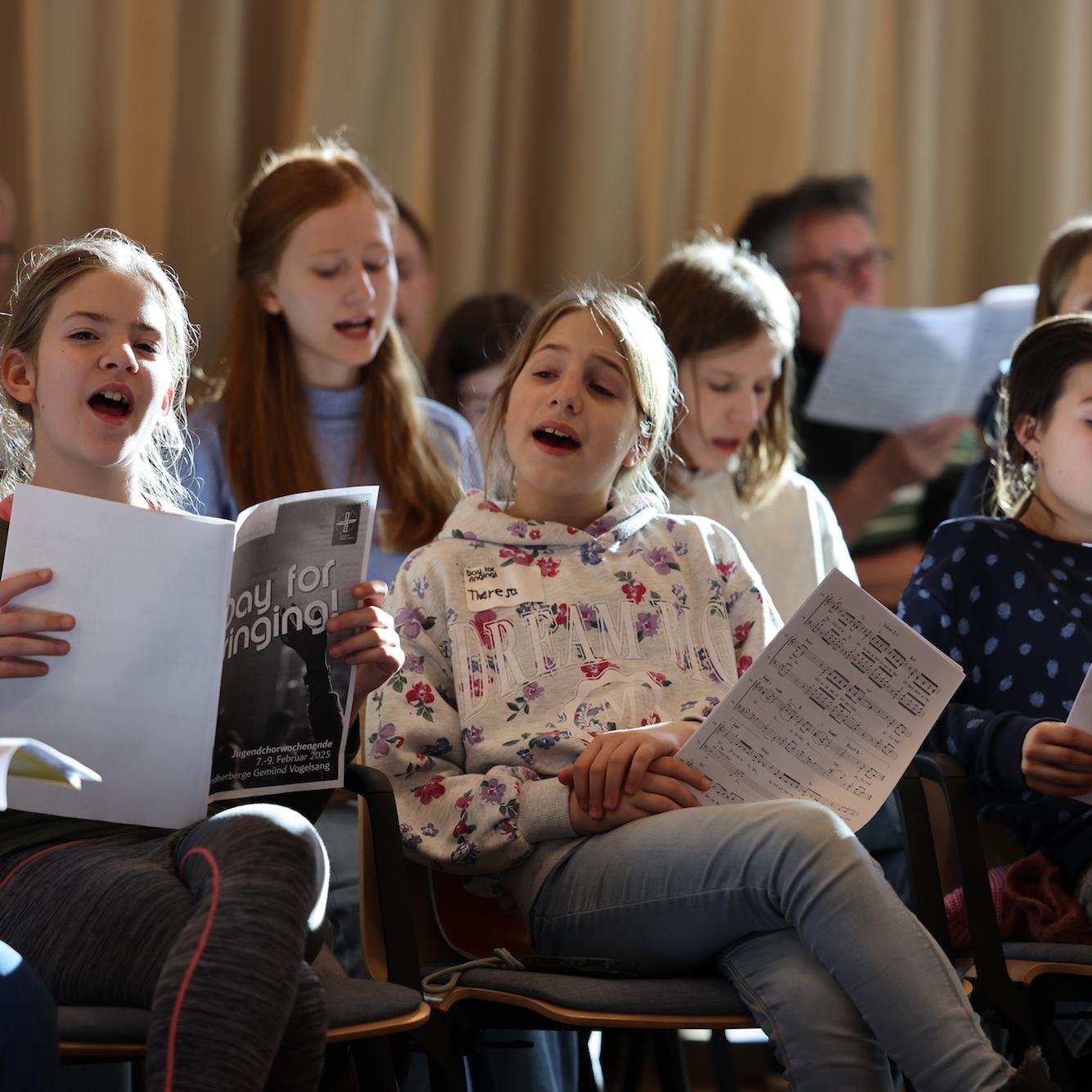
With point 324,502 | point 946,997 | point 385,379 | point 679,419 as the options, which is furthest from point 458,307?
point 946,997

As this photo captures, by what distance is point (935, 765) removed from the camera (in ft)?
4.94

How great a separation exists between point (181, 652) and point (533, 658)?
42 centimetres

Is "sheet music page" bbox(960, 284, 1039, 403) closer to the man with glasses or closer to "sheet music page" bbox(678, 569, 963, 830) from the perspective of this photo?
the man with glasses

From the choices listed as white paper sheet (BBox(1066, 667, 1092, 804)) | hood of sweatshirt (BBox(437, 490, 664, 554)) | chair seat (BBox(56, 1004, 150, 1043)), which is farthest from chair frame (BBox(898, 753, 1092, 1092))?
chair seat (BBox(56, 1004, 150, 1043))

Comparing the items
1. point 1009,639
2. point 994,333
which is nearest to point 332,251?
point 1009,639

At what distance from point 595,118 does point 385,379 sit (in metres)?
0.96

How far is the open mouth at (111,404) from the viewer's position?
4.87ft

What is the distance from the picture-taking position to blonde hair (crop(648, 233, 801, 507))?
6.98ft

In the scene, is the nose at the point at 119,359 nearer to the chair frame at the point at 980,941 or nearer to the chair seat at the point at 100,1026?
the chair seat at the point at 100,1026

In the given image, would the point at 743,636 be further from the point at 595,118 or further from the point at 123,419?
the point at 595,118

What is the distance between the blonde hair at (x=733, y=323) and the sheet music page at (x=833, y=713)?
2.28ft

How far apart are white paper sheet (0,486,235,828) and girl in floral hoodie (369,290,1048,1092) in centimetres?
28

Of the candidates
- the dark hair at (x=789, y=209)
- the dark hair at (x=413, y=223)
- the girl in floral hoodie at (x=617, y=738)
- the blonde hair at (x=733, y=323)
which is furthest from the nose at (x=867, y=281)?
the girl in floral hoodie at (x=617, y=738)

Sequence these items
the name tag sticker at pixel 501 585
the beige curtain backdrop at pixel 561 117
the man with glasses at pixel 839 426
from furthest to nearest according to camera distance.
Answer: the man with glasses at pixel 839 426
the beige curtain backdrop at pixel 561 117
the name tag sticker at pixel 501 585
